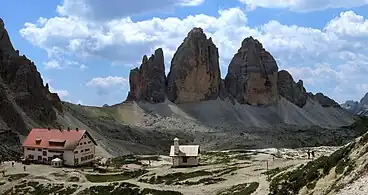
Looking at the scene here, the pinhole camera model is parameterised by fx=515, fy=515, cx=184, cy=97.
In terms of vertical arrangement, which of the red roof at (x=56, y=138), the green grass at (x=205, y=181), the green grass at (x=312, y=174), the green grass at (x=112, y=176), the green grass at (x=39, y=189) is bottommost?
the green grass at (x=39, y=189)

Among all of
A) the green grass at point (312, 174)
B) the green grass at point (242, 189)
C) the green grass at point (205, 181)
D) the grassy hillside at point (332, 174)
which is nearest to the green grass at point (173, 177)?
the green grass at point (205, 181)

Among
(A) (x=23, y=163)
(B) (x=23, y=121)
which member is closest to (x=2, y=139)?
(B) (x=23, y=121)

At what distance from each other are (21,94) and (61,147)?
7759cm

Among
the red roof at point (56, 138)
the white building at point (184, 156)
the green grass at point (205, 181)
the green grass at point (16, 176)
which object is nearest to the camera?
the green grass at point (205, 181)

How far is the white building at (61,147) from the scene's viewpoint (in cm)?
10006

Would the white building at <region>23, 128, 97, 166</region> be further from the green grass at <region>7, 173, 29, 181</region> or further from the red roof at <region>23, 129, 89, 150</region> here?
the green grass at <region>7, 173, 29, 181</region>

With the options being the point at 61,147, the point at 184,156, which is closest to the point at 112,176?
the point at 184,156

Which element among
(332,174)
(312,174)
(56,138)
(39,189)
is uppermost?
(56,138)

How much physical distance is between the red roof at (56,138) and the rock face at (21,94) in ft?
157

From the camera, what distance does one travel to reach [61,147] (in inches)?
3969

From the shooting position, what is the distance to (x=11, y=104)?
158625mm

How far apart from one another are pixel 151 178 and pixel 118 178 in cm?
906

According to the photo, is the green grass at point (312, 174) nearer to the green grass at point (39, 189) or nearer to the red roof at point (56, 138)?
the green grass at point (39, 189)

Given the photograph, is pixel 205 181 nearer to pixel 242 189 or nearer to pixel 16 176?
pixel 242 189
